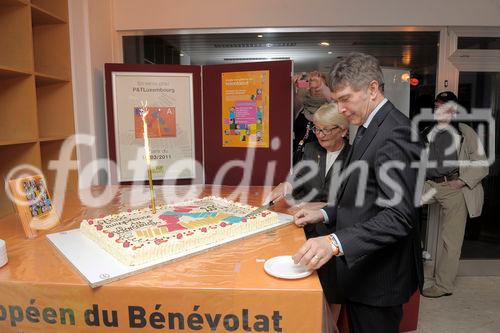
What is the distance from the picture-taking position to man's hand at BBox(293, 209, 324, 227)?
170 centimetres

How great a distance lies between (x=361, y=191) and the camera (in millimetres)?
1440

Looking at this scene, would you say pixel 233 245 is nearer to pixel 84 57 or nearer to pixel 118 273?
pixel 118 273

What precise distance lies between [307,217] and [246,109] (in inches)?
61.2

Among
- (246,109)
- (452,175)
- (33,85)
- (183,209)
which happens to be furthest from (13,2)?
(452,175)

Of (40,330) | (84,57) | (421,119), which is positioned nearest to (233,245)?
(40,330)

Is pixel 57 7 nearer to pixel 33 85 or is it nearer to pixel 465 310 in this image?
pixel 33 85

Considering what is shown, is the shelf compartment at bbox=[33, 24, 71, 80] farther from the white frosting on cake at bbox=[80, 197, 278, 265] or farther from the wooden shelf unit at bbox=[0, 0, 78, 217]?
the white frosting on cake at bbox=[80, 197, 278, 265]

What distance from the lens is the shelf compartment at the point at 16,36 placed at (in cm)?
221

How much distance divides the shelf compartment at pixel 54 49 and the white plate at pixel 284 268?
2.18 meters

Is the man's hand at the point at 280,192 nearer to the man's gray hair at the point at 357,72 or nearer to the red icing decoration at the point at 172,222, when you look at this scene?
the red icing decoration at the point at 172,222

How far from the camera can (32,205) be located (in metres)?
1.60

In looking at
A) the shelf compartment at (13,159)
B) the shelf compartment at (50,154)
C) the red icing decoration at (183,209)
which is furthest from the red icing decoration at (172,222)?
the shelf compartment at (50,154)

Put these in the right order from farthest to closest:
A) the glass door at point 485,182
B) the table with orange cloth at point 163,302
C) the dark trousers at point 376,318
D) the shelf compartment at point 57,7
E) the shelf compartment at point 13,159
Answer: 1. the glass door at point 485,182
2. the shelf compartment at point 57,7
3. the shelf compartment at point 13,159
4. the dark trousers at point 376,318
5. the table with orange cloth at point 163,302

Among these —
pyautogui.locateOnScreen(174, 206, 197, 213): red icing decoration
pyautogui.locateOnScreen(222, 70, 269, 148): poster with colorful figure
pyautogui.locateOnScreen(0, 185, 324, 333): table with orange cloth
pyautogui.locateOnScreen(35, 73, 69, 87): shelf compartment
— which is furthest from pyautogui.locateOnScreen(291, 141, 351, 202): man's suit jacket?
pyautogui.locateOnScreen(35, 73, 69, 87): shelf compartment
